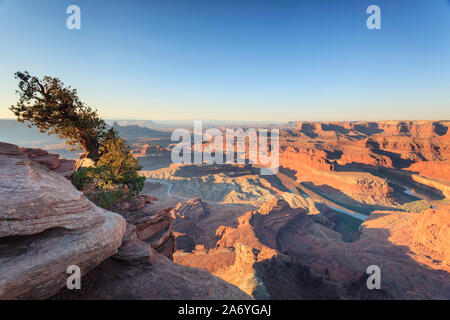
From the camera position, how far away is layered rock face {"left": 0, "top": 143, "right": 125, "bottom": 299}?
5.20m

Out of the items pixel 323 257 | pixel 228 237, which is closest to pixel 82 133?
pixel 228 237

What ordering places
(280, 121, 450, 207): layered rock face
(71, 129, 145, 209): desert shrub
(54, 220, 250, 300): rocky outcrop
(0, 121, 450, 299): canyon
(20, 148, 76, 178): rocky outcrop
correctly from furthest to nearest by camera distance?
(280, 121, 450, 207): layered rock face → (71, 129, 145, 209): desert shrub → (20, 148, 76, 178): rocky outcrop → (54, 220, 250, 300): rocky outcrop → (0, 121, 450, 299): canyon

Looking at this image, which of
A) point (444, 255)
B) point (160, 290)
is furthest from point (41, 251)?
point (444, 255)

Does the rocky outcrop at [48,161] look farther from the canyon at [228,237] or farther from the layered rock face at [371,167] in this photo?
the layered rock face at [371,167]

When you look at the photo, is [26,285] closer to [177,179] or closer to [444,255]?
[444,255]

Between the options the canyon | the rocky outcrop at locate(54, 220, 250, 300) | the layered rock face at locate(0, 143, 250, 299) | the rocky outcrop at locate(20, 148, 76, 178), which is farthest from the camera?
the rocky outcrop at locate(20, 148, 76, 178)

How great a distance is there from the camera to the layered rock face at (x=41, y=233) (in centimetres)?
520

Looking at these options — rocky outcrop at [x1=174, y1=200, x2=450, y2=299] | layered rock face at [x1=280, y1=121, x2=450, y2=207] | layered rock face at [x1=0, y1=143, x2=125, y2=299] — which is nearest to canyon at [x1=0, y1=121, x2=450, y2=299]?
layered rock face at [x1=0, y1=143, x2=125, y2=299]

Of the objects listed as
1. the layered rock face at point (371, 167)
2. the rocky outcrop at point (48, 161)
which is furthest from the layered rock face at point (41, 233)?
the layered rock face at point (371, 167)

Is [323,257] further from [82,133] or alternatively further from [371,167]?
[371,167]

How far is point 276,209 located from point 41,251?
1435 inches

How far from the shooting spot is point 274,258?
1978cm

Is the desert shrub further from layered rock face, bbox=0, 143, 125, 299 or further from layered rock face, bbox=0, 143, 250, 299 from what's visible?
layered rock face, bbox=0, 143, 125, 299

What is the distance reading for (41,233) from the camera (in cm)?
618
